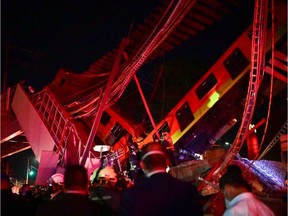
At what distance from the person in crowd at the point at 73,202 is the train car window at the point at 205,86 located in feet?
15.6

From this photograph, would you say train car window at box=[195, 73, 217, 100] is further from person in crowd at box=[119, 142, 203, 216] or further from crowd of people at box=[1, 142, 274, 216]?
person in crowd at box=[119, 142, 203, 216]

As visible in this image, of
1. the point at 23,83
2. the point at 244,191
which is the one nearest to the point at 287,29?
the point at 244,191

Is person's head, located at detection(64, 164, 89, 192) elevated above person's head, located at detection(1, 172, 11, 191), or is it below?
below

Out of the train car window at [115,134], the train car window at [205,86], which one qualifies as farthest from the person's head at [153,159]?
the train car window at [115,134]

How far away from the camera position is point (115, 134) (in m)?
10.6

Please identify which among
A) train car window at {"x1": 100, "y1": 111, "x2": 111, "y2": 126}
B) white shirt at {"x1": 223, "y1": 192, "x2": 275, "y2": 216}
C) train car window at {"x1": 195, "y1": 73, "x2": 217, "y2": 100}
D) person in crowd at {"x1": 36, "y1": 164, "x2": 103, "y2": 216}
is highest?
train car window at {"x1": 100, "y1": 111, "x2": 111, "y2": 126}

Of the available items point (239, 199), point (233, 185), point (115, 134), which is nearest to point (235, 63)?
point (233, 185)

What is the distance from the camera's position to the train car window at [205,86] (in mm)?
7410

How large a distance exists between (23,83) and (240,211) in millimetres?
10663

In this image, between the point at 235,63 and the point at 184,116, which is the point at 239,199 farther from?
the point at 184,116

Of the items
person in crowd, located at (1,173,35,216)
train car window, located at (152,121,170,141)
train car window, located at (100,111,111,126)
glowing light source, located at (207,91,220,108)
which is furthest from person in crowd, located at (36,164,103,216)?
train car window, located at (100,111,111,126)

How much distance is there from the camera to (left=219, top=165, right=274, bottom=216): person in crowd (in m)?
2.94

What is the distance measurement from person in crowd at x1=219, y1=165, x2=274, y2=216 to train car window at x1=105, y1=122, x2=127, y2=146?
718cm

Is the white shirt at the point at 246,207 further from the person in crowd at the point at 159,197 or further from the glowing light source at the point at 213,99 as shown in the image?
the glowing light source at the point at 213,99
